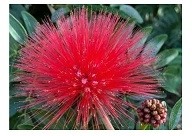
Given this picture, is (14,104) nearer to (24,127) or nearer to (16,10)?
(24,127)

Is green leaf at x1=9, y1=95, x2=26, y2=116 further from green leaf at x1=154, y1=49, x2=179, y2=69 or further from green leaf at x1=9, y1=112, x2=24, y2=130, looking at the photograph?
green leaf at x1=154, y1=49, x2=179, y2=69

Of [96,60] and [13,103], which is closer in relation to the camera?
[96,60]

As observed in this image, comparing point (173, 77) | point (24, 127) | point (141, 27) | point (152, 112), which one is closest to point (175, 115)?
point (152, 112)

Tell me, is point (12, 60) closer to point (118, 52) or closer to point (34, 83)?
point (34, 83)
